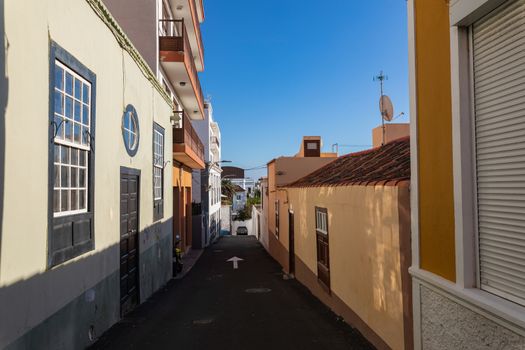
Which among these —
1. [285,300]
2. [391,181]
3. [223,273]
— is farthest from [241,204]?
[391,181]

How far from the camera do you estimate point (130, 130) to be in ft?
29.7

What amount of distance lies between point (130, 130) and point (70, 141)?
324 centimetres

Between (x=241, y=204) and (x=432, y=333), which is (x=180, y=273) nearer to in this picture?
(x=432, y=333)

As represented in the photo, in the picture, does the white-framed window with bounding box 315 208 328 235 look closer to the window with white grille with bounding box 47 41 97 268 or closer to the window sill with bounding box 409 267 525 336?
the window with white grille with bounding box 47 41 97 268

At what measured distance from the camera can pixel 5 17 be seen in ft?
13.5

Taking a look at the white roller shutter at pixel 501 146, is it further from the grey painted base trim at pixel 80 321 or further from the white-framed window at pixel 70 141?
the white-framed window at pixel 70 141

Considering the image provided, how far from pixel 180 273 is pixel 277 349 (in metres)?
10.5

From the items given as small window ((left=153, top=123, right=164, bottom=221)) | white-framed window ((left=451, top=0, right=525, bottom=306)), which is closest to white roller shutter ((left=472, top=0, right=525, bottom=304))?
white-framed window ((left=451, top=0, right=525, bottom=306))

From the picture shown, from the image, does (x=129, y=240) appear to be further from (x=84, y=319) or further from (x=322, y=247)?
(x=322, y=247)

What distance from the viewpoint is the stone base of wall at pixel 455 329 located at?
3141mm

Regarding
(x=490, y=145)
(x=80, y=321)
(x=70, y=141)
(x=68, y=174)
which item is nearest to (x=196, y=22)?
(x=70, y=141)

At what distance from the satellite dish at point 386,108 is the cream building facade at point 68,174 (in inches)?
319

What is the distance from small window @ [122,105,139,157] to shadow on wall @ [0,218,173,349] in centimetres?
219

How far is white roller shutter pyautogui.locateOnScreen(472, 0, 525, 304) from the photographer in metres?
3.10
